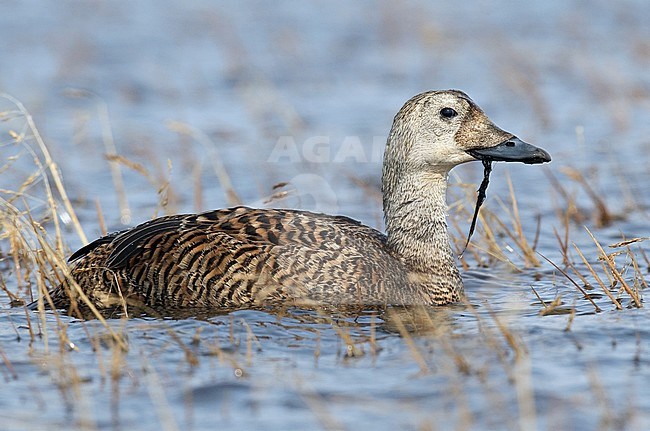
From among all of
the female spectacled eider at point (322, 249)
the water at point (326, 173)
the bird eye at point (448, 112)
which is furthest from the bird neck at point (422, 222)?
the water at point (326, 173)

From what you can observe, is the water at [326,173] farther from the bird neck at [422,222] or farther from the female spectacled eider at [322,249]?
the bird neck at [422,222]

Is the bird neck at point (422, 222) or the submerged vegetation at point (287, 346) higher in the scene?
the bird neck at point (422, 222)

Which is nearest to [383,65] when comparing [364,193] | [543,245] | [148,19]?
[148,19]

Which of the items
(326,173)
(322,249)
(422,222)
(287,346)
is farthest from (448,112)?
(326,173)

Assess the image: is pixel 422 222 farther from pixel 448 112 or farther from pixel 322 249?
pixel 322 249

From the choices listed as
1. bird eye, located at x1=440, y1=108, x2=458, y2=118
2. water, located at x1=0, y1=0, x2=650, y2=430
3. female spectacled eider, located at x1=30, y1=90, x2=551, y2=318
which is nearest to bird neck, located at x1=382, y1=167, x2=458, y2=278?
female spectacled eider, located at x1=30, y1=90, x2=551, y2=318

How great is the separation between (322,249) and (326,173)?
16.4ft

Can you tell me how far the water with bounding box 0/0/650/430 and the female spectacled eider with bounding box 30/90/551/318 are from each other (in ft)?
0.81

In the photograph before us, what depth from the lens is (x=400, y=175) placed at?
797cm

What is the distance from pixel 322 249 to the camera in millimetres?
7418

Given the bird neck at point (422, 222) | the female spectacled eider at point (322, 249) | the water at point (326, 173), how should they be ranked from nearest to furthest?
1. the water at point (326, 173)
2. the female spectacled eider at point (322, 249)
3. the bird neck at point (422, 222)

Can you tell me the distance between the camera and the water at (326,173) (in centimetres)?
566

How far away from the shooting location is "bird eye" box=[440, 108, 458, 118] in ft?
25.5

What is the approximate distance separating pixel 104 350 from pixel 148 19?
46.1ft
